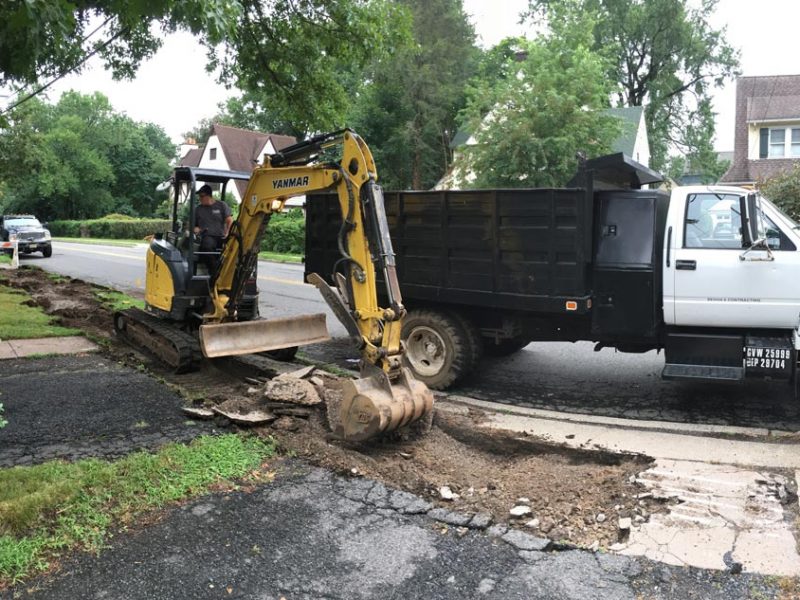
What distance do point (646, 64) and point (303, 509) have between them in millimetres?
44389

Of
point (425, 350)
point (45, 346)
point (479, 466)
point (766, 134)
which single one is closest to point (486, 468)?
point (479, 466)

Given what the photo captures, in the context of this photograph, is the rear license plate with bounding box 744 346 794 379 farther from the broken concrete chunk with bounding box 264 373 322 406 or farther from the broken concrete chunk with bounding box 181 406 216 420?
the broken concrete chunk with bounding box 181 406 216 420

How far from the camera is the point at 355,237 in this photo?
600cm

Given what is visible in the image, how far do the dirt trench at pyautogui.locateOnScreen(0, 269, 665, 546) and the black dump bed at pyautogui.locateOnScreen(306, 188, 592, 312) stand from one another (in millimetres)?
1489

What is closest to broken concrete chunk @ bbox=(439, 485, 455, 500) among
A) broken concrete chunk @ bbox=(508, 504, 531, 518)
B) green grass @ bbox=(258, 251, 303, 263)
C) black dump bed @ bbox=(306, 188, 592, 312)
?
broken concrete chunk @ bbox=(508, 504, 531, 518)

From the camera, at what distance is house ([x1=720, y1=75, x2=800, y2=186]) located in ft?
91.8

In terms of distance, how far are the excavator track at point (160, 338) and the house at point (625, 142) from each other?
14.7m

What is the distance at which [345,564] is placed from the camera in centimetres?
387

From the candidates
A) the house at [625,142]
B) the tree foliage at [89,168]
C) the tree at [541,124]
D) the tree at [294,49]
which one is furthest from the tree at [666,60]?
the tree foliage at [89,168]

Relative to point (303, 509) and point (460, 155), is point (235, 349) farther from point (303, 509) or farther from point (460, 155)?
point (460, 155)

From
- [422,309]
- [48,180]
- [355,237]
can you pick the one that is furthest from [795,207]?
[48,180]

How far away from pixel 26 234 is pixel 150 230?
19.2m

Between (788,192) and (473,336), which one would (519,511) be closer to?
(473,336)

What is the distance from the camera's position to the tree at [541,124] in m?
20.2
